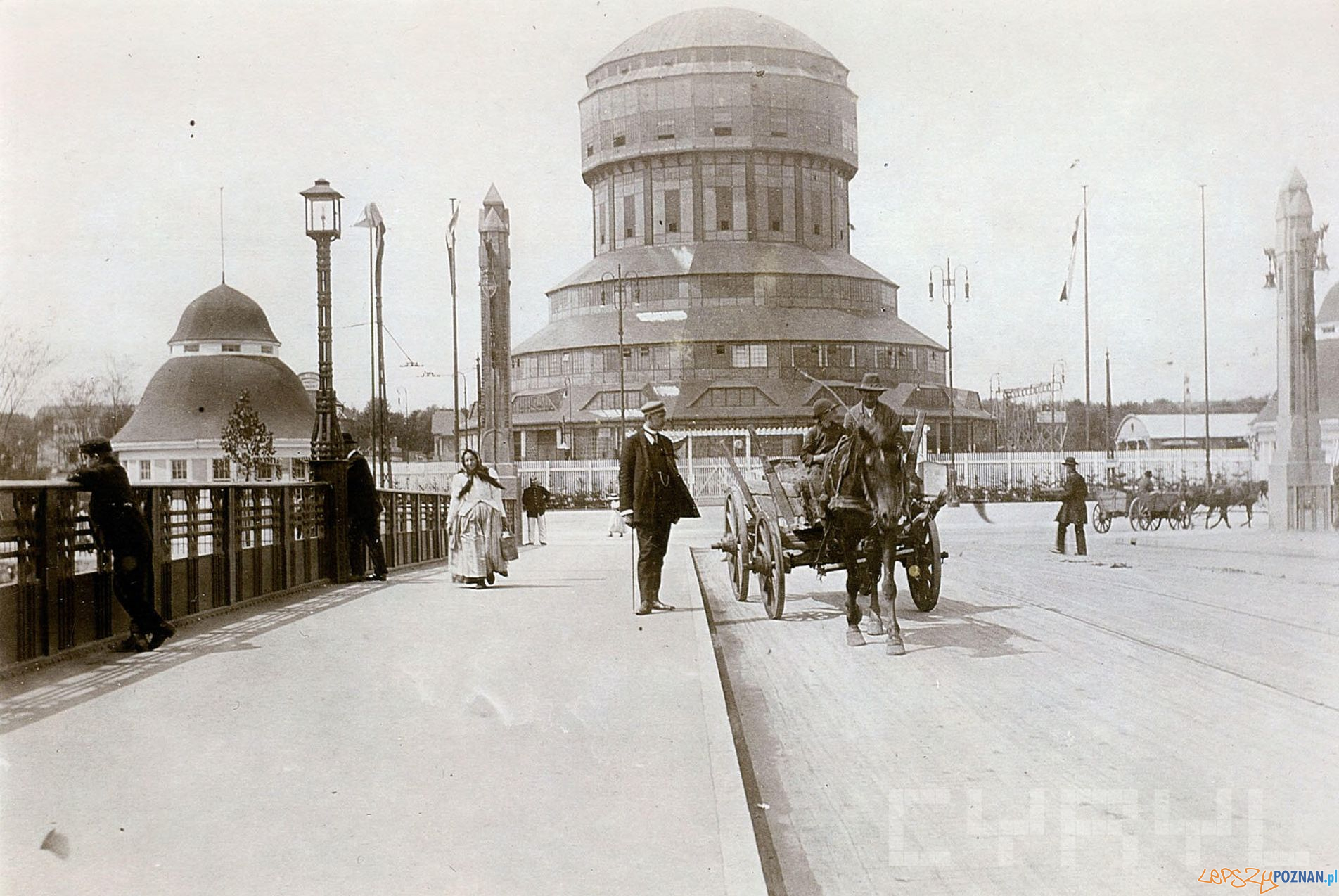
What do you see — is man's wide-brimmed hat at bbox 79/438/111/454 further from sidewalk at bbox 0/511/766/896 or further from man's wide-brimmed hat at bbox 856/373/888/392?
man's wide-brimmed hat at bbox 856/373/888/392

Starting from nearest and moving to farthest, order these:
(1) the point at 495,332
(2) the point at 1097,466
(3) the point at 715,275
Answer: (1) the point at 495,332 < (2) the point at 1097,466 < (3) the point at 715,275

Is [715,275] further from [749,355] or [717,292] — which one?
[749,355]

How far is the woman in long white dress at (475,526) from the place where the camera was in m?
13.2

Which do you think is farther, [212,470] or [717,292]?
[717,292]

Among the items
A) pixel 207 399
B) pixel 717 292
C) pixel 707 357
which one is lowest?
pixel 207 399

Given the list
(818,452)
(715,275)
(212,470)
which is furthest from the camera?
(715,275)

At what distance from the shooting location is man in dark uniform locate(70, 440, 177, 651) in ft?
25.5

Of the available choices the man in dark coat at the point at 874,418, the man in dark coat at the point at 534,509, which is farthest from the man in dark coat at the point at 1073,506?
the man in dark coat at the point at 534,509

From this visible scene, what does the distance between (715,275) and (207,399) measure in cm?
4663

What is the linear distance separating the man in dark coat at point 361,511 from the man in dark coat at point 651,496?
4.43 m

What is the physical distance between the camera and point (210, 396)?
51.4ft

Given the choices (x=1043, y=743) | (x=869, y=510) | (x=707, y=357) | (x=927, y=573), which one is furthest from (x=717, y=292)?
(x=1043, y=743)

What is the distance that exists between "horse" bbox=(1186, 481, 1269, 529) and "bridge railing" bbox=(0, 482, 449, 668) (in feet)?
60.2

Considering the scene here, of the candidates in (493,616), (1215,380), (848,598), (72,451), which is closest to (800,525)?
(848,598)
